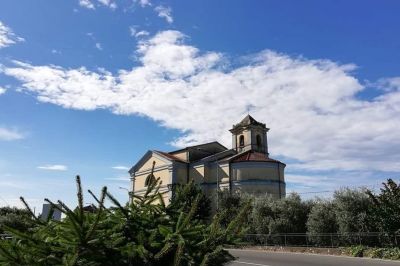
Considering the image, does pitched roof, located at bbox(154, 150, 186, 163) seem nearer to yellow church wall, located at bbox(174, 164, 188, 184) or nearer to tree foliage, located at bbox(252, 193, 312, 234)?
yellow church wall, located at bbox(174, 164, 188, 184)

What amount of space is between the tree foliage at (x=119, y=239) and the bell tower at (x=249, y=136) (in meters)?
59.2

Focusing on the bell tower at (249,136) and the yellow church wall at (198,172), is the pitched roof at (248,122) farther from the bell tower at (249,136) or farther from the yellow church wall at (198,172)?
the yellow church wall at (198,172)

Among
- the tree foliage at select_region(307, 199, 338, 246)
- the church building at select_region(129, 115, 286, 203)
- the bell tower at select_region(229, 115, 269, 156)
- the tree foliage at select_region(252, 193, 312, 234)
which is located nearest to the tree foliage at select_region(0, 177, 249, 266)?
the tree foliage at select_region(307, 199, 338, 246)

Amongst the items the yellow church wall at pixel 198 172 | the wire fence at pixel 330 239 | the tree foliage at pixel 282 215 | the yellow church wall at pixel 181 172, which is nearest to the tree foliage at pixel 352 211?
the wire fence at pixel 330 239

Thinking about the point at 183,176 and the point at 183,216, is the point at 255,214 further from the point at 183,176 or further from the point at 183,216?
the point at 183,216

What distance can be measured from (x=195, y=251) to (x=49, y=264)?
1.04 m

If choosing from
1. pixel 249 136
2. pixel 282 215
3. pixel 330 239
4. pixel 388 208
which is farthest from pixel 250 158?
pixel 388 208

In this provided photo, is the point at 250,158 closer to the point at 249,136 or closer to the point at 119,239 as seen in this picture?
the point at 249,136

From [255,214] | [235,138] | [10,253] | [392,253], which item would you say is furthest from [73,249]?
[235,138]

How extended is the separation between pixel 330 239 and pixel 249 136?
37.3 metres

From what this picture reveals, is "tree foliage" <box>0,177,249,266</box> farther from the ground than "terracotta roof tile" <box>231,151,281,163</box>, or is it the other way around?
"terracotta roof tile" <box>231,151,281,163</box>

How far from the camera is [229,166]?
55.6m

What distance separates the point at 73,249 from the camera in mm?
2547

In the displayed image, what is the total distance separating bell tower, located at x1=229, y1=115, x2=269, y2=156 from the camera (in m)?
62.8
